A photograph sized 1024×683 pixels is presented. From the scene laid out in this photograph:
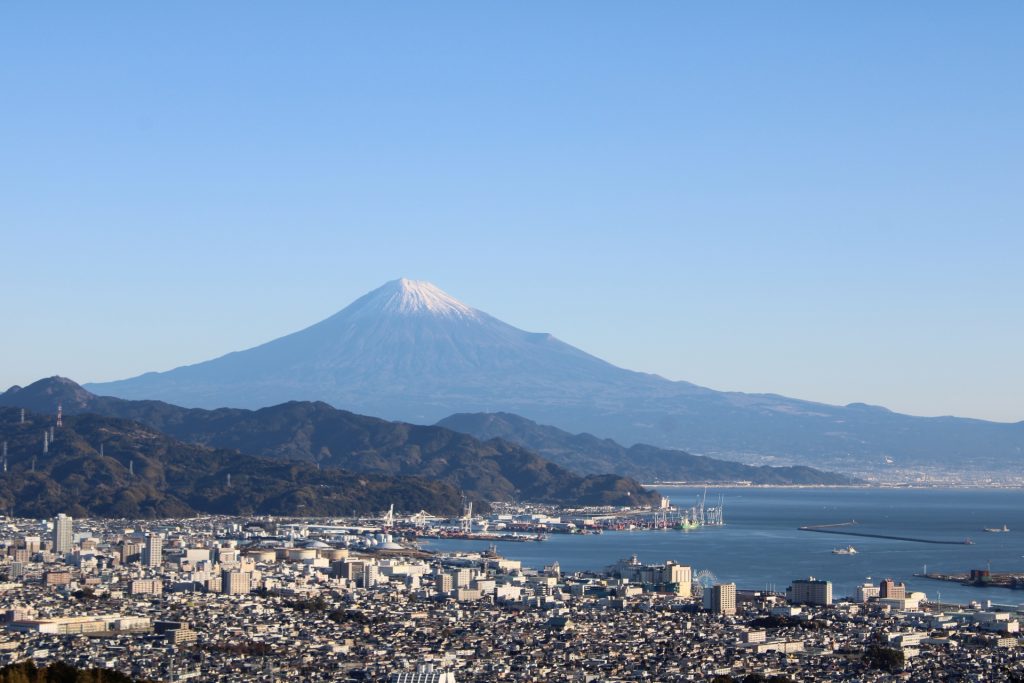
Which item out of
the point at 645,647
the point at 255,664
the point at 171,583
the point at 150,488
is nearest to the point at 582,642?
the point at 645,647

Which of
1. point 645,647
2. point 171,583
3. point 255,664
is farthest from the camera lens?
point 171,583

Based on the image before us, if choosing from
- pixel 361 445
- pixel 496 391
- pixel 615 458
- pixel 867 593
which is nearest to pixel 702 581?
pixel 867 593

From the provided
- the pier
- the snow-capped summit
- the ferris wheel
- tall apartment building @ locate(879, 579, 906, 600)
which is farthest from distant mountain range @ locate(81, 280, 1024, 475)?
tall apartment building @ locate(879, 579, 906, 600)

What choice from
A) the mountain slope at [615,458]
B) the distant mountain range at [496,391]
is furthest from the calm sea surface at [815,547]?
the distant mountain range at [496,391]

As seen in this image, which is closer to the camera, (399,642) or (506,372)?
(399,642)

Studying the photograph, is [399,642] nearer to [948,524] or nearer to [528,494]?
[948,524]

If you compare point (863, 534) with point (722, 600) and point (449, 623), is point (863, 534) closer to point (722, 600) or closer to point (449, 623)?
point (722, 600)
